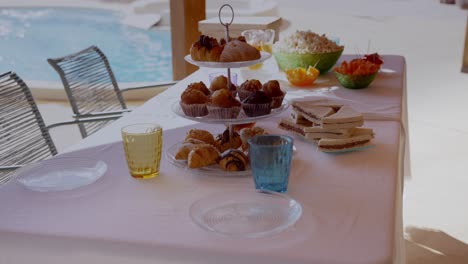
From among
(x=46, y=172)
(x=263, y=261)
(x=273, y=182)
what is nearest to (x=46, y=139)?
(x=46, y=172)

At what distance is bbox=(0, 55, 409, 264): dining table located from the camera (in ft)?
3.19

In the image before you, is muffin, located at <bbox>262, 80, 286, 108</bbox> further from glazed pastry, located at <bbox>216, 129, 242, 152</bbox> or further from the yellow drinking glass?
the yellow drinking glass

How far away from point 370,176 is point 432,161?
6.95ft

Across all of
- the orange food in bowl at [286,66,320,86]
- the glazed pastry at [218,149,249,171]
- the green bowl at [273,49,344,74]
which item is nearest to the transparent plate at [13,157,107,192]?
the glazed pastry at [218,149,249,171]

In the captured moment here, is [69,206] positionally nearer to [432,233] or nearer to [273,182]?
[273,182]

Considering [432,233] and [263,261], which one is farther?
[432,233]

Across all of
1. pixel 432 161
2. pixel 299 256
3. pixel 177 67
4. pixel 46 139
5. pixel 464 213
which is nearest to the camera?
pixel 299 256

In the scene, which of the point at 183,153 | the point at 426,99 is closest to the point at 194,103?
the point at 183,153

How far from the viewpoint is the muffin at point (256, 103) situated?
1345mm

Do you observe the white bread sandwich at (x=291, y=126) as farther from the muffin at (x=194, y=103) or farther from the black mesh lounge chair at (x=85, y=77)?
the black mesh lounge chair at (x=85, y=77)

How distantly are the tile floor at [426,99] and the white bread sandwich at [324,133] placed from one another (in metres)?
1.06

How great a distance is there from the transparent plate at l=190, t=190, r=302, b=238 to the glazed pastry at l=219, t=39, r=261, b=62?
0.36 m

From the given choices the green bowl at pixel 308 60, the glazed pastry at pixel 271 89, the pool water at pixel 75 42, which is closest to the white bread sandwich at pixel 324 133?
the glazed pastry at pixel 271 89

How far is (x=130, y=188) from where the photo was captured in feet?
4.05
